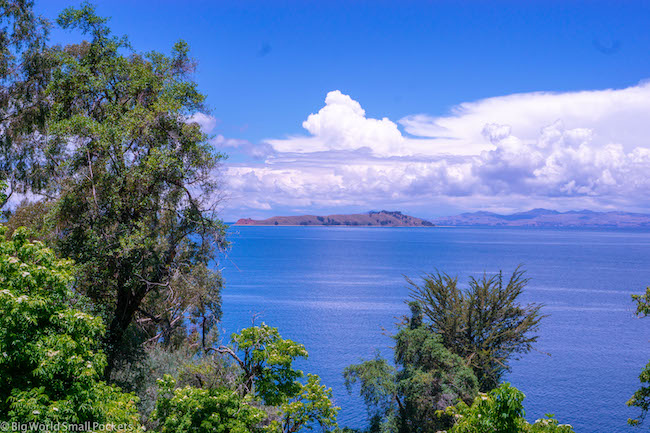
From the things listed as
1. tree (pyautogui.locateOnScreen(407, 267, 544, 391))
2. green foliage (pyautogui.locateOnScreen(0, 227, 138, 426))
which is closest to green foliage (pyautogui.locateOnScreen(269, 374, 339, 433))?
green foliage (pyautogui.locateOnScreen(0, 227, 138, 426))

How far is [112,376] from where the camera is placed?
20266 mm

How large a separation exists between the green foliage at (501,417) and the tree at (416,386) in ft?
37.9

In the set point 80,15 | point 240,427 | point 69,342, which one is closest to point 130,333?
point 240,427

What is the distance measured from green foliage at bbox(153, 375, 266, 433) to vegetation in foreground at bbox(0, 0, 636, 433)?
0.06 meters

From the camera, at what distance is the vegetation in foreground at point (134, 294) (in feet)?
30.7

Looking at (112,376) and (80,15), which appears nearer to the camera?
(80,15)

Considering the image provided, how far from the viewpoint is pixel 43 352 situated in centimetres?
856

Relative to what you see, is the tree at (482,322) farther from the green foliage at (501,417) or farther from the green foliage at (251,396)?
the green foliage at (501,417)

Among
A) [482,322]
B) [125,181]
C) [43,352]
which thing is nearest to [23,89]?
[125,181]

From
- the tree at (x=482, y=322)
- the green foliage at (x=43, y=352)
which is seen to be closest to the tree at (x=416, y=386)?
the tree at (x=482, y=322)

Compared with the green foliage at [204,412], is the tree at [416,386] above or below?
below

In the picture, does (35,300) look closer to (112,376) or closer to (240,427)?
(240,427)

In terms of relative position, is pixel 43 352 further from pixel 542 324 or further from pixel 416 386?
pixel 542 324

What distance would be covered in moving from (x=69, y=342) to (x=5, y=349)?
1.04 meters
